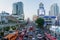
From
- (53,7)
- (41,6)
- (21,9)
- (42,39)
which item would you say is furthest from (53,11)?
(42,39)

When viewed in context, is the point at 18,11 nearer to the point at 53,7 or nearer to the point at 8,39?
the point at 53,7

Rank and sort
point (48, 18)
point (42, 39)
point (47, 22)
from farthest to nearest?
point (48, 18)
point (47, 22)
point (42, 39)

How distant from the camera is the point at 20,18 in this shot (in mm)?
49375

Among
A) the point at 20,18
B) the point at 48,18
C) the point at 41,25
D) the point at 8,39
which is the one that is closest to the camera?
the point at 8,39

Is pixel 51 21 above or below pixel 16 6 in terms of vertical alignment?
below

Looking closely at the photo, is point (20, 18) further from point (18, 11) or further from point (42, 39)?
point (42, 39)

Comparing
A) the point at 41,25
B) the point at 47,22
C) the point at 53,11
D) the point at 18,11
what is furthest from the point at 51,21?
the point at 18,11

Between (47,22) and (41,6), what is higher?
(41,6)

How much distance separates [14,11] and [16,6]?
2034 mm

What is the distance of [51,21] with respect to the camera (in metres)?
38.0

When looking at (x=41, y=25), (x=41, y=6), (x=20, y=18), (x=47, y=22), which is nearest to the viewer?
(x=41, y=25)

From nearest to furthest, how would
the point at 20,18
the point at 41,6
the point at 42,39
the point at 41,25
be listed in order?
the point at 42,39
the point at 41,25
the point at 20,18
the point at 41,6

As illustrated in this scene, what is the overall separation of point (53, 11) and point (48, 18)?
20.3 m

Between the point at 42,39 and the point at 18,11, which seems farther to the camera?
the point at 18,11
